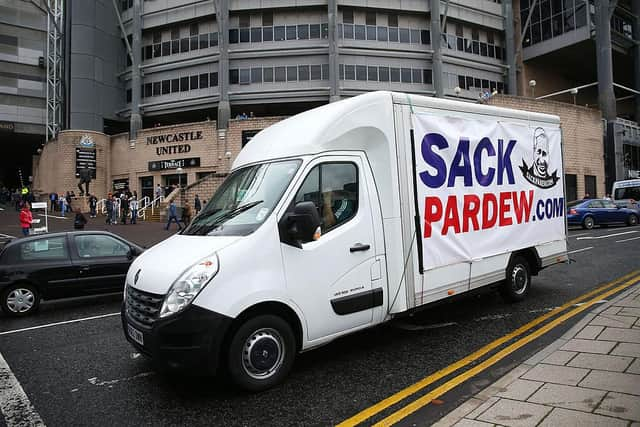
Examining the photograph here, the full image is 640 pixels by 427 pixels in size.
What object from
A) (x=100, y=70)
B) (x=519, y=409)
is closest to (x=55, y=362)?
(x=519, y=409)

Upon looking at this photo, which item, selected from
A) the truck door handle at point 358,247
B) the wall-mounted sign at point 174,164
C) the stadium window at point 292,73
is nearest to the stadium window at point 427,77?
the stadium window at point 292,73

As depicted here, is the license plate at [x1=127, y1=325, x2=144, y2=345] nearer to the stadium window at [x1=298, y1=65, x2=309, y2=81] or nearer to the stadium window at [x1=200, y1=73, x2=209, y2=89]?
the stadium window at [x1=298, y1=65, x2=309, y2=81]

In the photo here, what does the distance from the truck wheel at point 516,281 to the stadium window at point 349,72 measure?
1362 inches

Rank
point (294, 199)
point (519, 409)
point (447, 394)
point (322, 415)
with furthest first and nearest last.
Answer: point (294, 199) < point (447, 394) < point (322, 415) < point (519, 409)

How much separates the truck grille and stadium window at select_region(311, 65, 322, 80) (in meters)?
37.1

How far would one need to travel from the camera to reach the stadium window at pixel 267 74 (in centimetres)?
3906

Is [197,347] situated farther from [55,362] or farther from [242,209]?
[55,362]

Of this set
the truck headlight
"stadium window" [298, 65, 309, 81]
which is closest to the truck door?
the truck headlight

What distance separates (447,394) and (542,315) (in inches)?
114

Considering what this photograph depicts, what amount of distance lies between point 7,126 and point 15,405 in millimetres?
54858

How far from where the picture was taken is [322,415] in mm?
3264

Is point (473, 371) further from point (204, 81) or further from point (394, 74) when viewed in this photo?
point (204, 81)

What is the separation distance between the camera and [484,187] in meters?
5.67

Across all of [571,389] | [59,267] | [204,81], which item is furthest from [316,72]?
[571,389]
